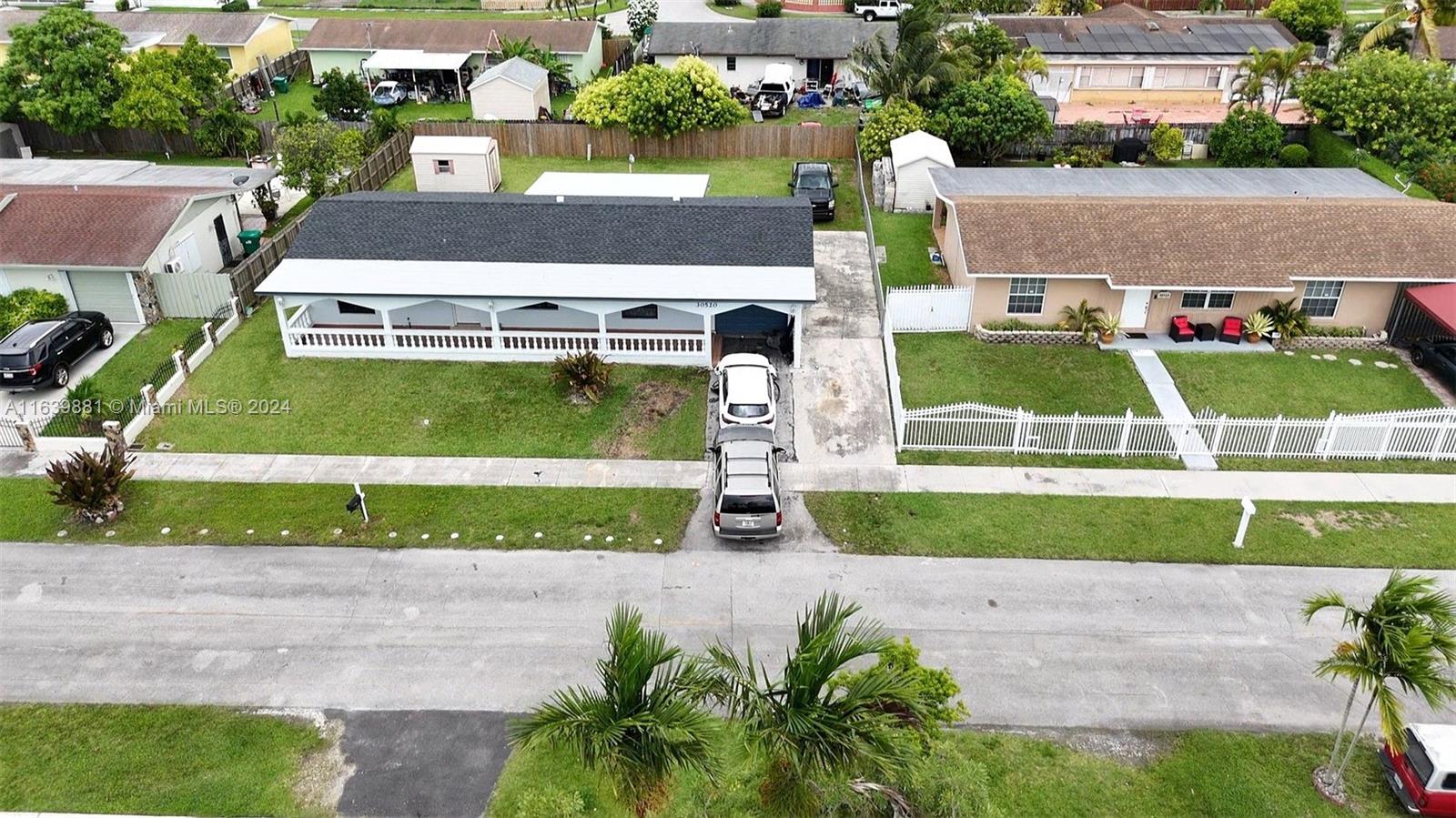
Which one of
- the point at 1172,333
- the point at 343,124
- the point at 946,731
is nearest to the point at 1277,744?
the point at 946,731

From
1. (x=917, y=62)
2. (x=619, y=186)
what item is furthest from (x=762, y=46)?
(x=619, y=186)

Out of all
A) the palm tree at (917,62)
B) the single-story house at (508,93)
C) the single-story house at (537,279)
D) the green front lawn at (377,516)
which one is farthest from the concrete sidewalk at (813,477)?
the single-story house at (508,93)

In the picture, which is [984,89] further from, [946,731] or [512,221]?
[946,731]

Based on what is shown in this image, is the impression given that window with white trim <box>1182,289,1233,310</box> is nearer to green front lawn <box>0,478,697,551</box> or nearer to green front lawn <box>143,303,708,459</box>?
green front lawn <box>143,303,708,459</box>

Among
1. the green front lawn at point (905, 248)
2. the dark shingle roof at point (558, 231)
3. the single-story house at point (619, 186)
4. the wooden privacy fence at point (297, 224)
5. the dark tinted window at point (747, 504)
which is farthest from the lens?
the single-story house at point (619, 186)

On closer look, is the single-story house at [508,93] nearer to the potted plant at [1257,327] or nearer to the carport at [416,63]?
the carport at [416,63]

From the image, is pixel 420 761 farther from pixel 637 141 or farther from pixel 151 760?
pixel 637 141

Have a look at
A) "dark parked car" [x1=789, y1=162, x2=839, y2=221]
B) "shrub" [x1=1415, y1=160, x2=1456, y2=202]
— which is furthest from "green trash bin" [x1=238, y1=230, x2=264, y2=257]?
"shrub" [x1=1415, y1=160, x2=1456, y2=202]
